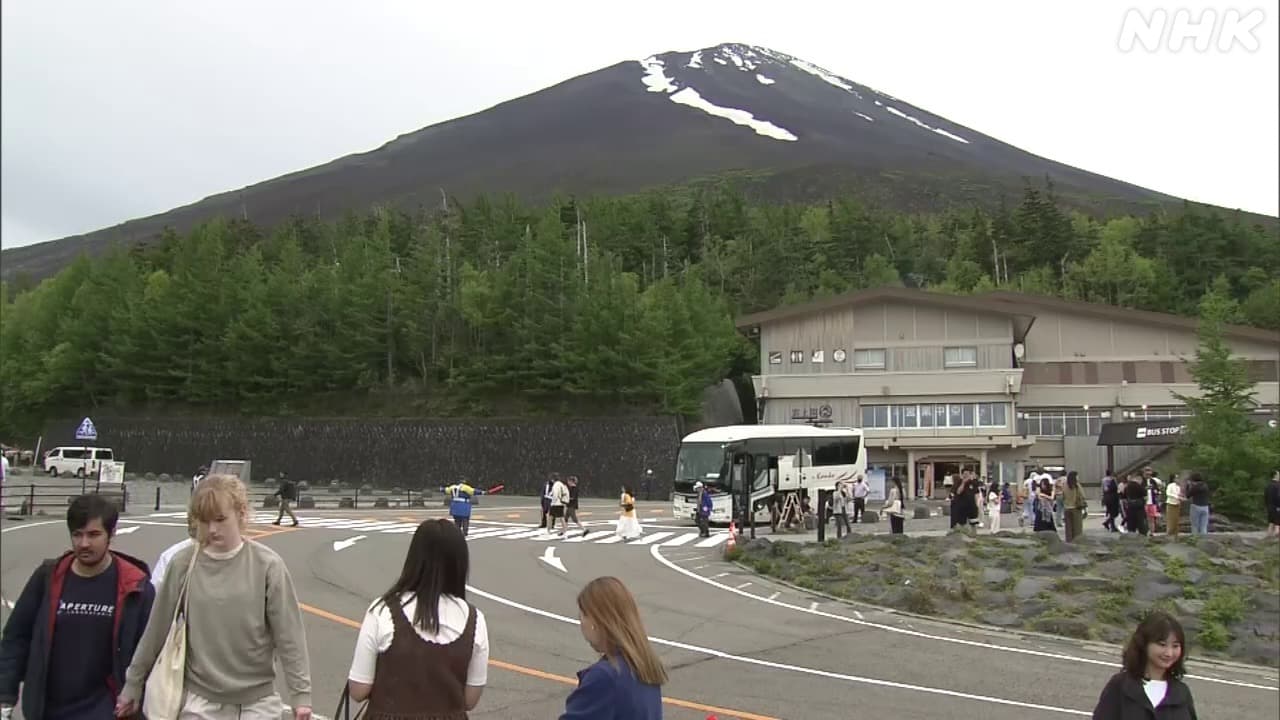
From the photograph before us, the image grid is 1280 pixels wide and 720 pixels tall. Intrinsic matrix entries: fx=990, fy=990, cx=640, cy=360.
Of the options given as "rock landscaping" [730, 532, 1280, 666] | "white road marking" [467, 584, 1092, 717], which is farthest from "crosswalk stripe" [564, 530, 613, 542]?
"white road marking" [467, 584, 1092, 717]

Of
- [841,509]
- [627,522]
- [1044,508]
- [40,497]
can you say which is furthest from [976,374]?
[40,497]

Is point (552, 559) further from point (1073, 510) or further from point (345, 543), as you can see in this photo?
point (1073, 510)

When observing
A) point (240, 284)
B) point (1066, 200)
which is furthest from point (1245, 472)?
point (1066, 200)

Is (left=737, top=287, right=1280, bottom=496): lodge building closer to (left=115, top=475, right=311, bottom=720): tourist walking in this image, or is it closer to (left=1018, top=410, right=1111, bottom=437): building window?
(left=1018, top=410, right=1111, bottom=437): building window

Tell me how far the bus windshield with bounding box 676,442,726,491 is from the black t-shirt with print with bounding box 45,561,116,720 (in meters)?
25.7

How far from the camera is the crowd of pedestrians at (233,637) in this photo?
145 inches

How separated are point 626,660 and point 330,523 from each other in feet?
85.3

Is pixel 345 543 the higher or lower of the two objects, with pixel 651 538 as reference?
higher

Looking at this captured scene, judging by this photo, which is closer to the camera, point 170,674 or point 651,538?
point 170,674

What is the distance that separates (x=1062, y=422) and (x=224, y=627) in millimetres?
56161

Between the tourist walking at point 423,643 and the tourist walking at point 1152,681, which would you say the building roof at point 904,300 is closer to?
the tourist walking at point 1152,681

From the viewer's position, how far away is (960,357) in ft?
175

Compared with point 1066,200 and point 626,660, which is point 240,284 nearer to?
point 626,660

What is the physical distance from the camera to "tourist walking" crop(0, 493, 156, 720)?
4.31 m
